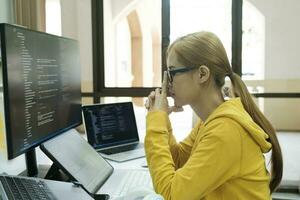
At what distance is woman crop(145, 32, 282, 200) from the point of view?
95 cm

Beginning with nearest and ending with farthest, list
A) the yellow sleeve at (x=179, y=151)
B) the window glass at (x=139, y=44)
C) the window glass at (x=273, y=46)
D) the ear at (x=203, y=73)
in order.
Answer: the ear at (x=203, y=73), the yellow sleeve at (x=179, y=151), the window glass at (x=273, y=46), the window glass at (x=139, y=44)

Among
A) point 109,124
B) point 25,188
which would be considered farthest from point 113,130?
point 25,188

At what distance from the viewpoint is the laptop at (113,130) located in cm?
176

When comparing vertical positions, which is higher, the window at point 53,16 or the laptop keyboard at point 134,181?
the window at point 53,16

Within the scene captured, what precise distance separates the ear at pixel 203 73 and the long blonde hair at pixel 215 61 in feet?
0.04

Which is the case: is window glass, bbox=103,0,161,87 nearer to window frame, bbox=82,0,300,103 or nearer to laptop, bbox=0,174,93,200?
window frame, bbox=82,0,300,103

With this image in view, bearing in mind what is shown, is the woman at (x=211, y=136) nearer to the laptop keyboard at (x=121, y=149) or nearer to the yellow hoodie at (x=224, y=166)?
the yellow hoodie at (x=224, y=166)

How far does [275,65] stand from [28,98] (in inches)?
101

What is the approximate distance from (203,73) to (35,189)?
59 centimetres

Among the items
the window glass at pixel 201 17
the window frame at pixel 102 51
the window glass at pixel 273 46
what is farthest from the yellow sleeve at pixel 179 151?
the window glass at pixel 273 46

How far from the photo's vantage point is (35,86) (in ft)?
3.47

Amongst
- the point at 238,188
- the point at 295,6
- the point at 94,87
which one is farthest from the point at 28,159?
the point at 295,6

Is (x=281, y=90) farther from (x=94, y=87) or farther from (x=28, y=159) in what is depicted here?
(x=28, y=159)

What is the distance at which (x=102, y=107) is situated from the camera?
1830mm
